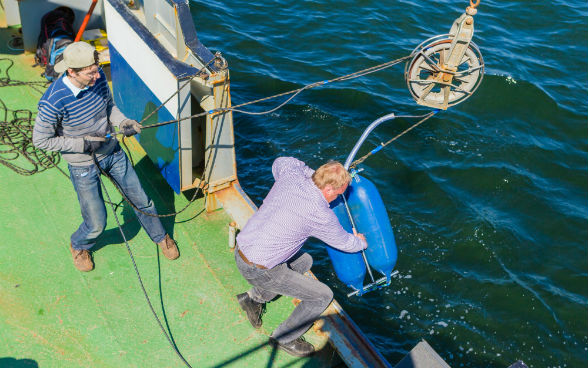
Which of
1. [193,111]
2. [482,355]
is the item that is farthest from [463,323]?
[193,111]

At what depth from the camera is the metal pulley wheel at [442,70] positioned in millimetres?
4484

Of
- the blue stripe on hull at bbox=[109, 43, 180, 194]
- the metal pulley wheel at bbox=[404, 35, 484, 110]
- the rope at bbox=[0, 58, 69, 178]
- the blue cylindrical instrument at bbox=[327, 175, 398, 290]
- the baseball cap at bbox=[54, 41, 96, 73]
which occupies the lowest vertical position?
the rope at bbox=[0, 58, 69, 178]

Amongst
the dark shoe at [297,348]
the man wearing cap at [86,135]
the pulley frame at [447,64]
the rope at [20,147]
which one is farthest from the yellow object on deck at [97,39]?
the dark shoe at [297,348]

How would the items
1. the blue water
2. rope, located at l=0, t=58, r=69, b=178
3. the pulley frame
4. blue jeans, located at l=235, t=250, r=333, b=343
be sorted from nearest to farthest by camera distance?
1. blue jeans, located at l=235, t=250, r=333, b=343
2. the pulley frame
3. rope, located at l=0, t=58, r=69, b=178
4. the blue water

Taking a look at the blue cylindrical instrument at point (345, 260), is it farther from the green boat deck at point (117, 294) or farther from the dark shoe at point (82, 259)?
the dark shoe at point (82, 259)

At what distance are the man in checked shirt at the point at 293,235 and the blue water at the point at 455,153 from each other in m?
1.99

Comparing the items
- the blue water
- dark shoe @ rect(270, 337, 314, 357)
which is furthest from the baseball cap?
the blue water

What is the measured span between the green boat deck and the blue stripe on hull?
0.50 m

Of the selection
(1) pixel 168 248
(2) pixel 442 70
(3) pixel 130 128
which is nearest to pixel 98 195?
(3) pixel 130 128

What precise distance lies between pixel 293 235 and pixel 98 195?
6.06ft

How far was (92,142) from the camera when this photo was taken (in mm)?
4199

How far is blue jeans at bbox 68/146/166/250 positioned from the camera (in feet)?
14.5

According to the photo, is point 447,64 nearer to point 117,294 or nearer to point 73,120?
point 73,120

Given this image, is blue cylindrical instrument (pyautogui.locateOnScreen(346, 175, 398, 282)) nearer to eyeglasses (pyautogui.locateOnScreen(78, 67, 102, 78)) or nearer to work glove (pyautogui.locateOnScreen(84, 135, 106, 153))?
work glove (pyautogui.locateOnScreen(84, 135, 106, 153))
